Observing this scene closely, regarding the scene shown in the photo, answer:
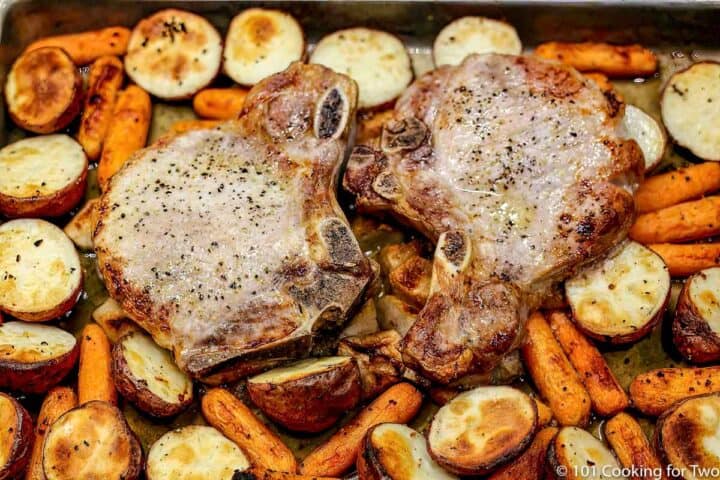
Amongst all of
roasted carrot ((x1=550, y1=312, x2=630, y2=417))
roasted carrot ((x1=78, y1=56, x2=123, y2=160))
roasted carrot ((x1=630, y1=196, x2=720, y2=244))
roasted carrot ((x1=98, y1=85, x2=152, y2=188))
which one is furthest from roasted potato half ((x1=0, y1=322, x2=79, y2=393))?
roasted carrot ((x1=630, y1=196, x2=720, y2=244))

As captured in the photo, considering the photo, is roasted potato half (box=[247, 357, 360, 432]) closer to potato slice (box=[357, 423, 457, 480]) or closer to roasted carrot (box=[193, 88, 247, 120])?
potato slice (box=[357, 423, 457, 480])

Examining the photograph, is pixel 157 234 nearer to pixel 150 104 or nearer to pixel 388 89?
pixel 150 104

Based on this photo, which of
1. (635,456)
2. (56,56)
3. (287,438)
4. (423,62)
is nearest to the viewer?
(635,456)

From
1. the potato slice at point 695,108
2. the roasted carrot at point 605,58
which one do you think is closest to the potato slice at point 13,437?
the roasted carrot at point 605,58

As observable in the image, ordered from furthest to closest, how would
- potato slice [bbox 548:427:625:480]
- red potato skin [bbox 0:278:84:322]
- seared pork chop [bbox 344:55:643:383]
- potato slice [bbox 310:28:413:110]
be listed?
potato slice [bbox 310:28:413:110] → red potato skin [bbox 0:278:84:322] → seared pork chop [bbox 344:55:643:383] → potato slice [bbox 548:427:625:480]

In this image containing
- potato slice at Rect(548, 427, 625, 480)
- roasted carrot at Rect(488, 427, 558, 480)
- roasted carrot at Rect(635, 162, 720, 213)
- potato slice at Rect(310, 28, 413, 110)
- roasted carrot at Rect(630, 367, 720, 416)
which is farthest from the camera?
potato slice at Rect(310, 28, 413, 110)

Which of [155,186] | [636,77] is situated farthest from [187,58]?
[636,77]
